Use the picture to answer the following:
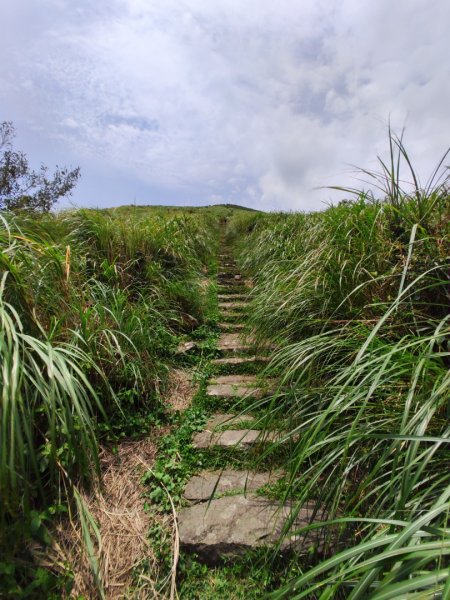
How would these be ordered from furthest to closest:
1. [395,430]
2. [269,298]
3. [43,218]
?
[43,218]
[269,298]
[395,430]

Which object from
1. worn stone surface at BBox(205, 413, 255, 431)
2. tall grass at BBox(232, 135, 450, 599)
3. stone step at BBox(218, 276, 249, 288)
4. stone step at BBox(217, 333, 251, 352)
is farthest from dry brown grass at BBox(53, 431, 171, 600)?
stone step at BBox(218, 276, 249, 288)

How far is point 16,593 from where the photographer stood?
1.08 metres

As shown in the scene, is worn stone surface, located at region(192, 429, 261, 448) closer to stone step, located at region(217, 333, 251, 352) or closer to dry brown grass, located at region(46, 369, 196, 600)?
dry brown grass, located at region(46, 369, 196, 600)

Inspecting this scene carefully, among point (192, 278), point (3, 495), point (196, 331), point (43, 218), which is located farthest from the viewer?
point (192, 278)

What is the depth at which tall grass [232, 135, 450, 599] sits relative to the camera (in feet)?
2.75

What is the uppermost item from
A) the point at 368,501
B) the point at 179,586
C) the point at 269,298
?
the point at 269,298

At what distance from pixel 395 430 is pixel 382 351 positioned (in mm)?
438

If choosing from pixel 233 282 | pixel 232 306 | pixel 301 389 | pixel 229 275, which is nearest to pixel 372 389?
pixel 301 389

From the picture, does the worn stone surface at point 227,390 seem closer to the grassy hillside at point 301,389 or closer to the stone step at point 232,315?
the grassy hillside at point 301,389

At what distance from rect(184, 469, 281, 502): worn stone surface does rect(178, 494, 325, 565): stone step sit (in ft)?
0.18

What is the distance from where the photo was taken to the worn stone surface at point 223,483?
175 cm

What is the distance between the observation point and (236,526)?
1.55 m

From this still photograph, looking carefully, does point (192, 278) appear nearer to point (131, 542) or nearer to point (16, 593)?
point (131, 542)

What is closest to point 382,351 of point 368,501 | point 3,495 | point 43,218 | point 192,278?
point 368,501
